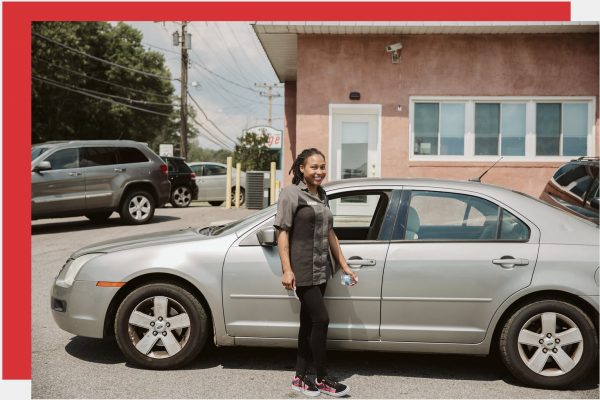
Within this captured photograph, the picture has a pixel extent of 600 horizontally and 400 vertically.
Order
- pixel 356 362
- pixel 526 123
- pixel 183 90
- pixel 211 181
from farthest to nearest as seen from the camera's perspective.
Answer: pixel 183 90
pixel 211 181
pixel 526 123
pixel 356 362

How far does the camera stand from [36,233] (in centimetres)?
1244

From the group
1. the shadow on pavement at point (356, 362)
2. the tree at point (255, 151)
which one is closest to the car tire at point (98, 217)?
the shadow on pavement at point (356, 362)

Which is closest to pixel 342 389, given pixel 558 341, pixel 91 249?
pixel 558 341

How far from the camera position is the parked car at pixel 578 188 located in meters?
6.57

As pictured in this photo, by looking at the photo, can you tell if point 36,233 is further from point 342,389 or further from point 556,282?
point 556,282

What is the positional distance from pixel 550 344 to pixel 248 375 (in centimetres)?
218

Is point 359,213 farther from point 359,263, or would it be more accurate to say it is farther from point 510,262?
point 510,262

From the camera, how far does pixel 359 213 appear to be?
5.64 meters

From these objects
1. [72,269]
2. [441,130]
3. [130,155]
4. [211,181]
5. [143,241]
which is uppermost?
[441,130]

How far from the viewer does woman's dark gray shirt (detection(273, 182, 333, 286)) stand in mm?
4172

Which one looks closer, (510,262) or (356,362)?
(510,262)

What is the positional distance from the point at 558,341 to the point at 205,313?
2549 mm

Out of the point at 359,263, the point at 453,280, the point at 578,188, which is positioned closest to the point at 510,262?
the point at 453,280

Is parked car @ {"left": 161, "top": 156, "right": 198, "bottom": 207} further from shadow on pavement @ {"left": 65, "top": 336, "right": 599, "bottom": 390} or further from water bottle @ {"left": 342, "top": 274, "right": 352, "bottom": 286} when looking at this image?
water bottle @ {"left": 342, "top": 274, "right": 352, "bottom": 286}
